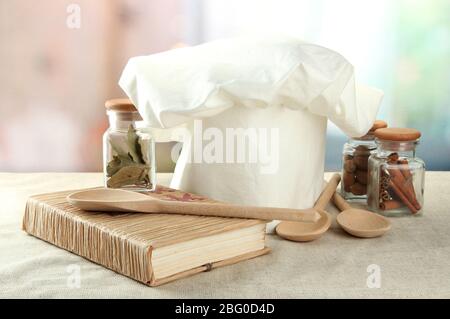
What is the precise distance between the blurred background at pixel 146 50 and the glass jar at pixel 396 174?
1.00 ft

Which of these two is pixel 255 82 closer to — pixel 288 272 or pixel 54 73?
pixel 288 272

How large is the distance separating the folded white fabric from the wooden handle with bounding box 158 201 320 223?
9cm

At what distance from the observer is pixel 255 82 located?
0.81 meters

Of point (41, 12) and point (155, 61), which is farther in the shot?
point (41, 12)

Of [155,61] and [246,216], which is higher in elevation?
[155,61]

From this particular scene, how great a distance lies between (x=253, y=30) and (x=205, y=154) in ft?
1.22

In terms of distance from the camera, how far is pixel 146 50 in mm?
1208

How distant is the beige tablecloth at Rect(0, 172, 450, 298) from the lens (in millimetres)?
691

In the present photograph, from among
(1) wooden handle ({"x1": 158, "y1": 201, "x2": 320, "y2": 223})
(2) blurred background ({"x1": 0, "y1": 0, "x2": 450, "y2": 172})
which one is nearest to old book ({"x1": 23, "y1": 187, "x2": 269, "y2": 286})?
(1) wooden handle ({"x1": 158, "y1": 201, "x2": 320, "y2": 223})

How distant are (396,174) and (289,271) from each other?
0.80 ft

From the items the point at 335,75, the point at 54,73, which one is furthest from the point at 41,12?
the point at 335,75

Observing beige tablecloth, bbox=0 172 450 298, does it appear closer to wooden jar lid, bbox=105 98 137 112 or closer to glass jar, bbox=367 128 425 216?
glass jar, bbox=367 128 425 216

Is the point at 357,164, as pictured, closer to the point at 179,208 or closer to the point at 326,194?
the point at 326,194

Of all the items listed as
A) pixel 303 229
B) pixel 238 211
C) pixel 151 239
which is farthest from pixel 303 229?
pixel 151 239
